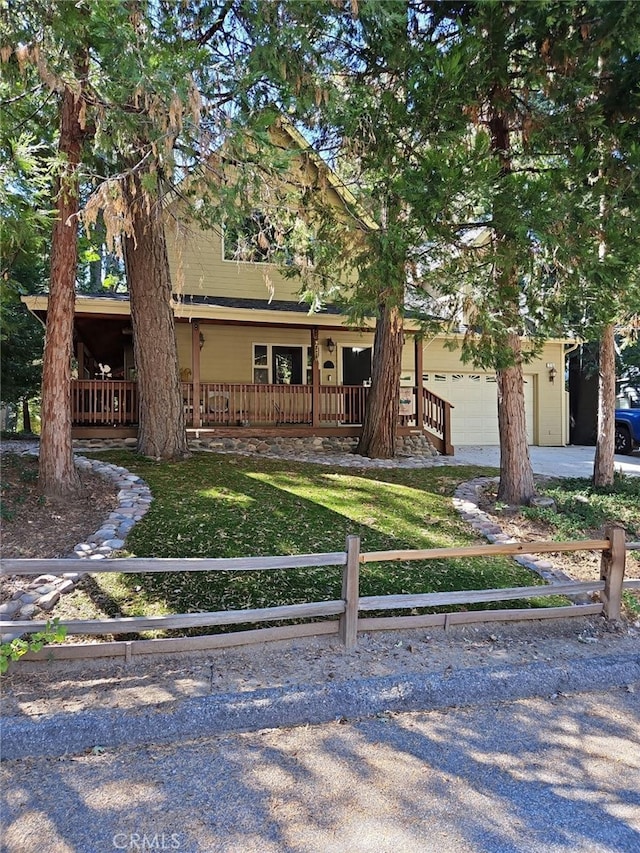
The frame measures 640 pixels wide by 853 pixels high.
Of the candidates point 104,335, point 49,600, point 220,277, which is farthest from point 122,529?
point 104,335

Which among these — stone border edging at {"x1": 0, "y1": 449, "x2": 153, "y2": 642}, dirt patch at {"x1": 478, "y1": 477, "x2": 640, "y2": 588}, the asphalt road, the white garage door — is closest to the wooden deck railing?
the white garage door

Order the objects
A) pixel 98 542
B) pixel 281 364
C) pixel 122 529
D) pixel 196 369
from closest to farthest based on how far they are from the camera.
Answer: pixel 98 542, pixel 122 529, pixel 196 369, pixel 281 364

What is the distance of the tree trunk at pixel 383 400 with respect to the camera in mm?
10531

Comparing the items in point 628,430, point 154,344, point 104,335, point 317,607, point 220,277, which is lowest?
point 317,607

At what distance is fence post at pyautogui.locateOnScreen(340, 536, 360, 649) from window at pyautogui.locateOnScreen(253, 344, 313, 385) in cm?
1020

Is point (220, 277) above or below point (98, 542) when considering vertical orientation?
above

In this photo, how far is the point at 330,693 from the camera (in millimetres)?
3127

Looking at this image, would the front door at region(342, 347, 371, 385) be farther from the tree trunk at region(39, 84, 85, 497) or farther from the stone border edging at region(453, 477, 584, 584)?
the tree trunk at region(39, 84, 85, 497)

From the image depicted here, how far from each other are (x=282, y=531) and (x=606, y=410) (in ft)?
16.6

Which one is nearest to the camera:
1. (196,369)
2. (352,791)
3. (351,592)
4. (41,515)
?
(352,791)

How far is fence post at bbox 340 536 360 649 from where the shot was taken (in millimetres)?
3615

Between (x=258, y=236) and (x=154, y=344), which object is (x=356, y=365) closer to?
(x=154, y=344)

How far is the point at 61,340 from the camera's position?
5988 millimetres

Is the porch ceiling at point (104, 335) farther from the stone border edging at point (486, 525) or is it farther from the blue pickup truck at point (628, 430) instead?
the blue pickup truck at point (628, 430)
